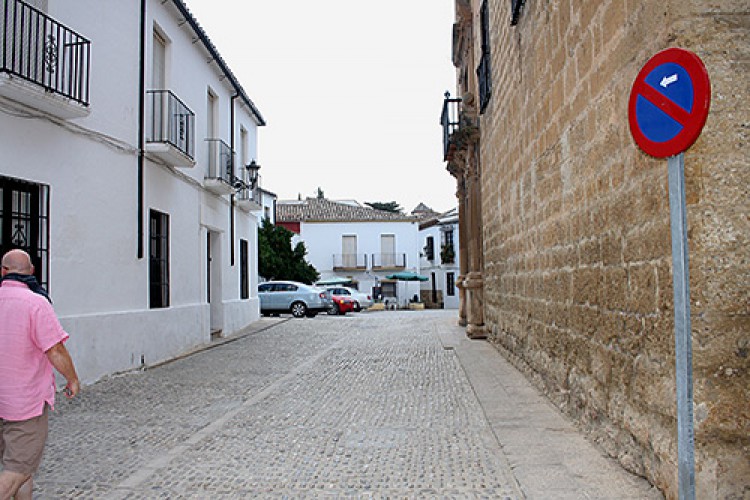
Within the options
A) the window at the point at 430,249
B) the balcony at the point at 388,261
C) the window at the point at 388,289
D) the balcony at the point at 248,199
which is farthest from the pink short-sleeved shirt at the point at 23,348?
the window at the point at 430,249

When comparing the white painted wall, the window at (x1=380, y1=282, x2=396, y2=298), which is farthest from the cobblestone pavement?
the white painted wall

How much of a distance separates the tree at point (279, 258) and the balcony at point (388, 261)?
1213 centimetres

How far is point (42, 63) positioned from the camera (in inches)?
270

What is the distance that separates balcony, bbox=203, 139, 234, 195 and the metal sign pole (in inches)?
452

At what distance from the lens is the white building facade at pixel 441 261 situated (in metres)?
43.7

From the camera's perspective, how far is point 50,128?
Result: 7.32m

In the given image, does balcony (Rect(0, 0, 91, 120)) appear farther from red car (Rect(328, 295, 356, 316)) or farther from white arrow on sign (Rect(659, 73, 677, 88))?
red car (Rect(328, 295, 356, 316))

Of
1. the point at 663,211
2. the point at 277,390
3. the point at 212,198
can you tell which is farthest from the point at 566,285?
the point at 212,198

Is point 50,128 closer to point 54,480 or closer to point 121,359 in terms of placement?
point 121,359

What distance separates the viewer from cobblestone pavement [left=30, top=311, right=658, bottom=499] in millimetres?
3893

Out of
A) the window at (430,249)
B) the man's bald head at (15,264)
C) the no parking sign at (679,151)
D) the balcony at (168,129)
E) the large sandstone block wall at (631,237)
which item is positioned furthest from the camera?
the window at (430,249)

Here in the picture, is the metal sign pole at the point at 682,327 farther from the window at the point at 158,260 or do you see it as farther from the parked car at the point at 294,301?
the parked car at the point at 294,301

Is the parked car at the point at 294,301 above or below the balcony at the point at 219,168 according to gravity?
below

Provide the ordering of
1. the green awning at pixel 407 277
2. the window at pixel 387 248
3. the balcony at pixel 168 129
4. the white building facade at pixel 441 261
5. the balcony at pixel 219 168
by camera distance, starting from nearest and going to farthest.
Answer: the balcony at pixel 168 129 → the balcony at pixel 219 168 → the green awning at pixel 407 277 → the window at pixel 387 248 → the white building facade at pixel 441 261
